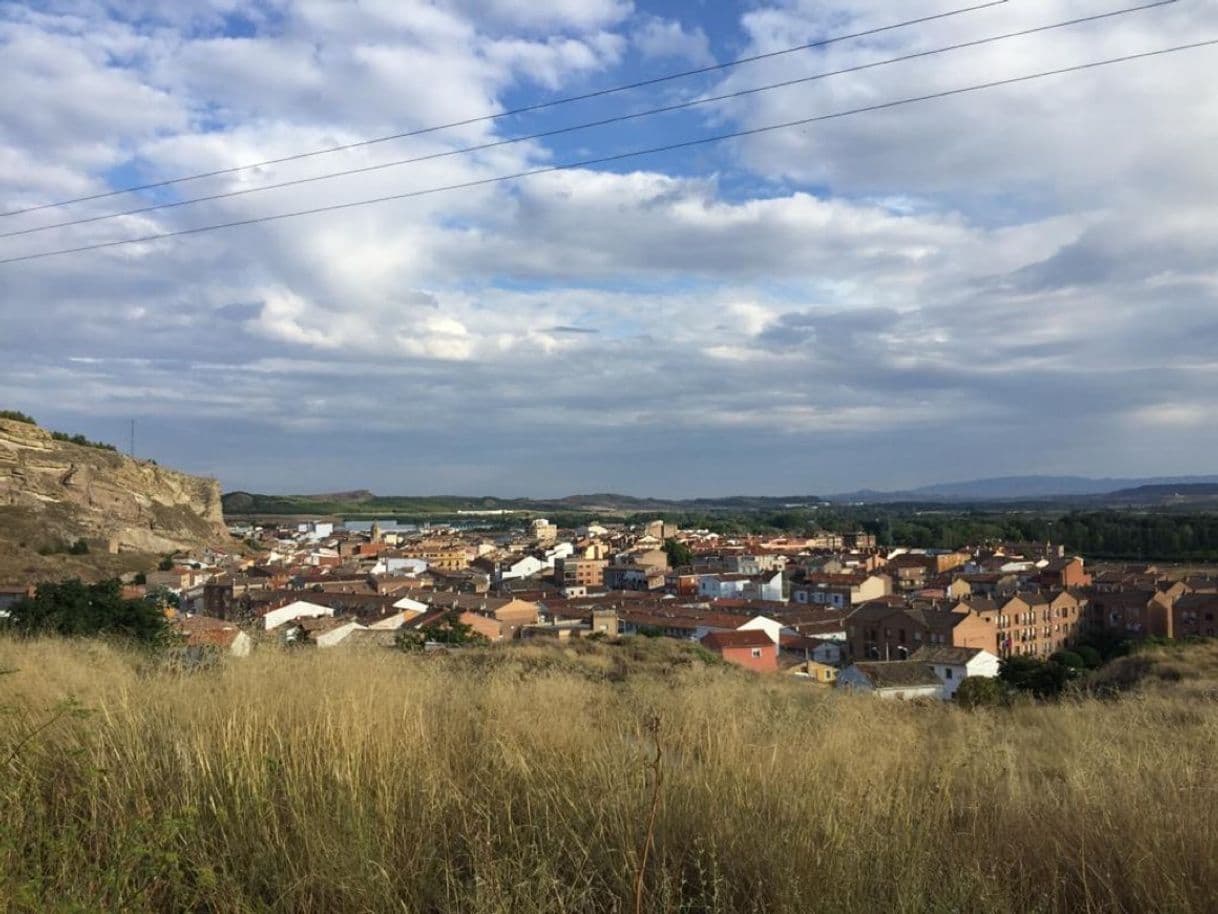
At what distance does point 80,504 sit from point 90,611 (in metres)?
62.7

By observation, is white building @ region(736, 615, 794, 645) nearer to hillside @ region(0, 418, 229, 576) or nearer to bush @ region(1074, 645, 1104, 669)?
bush @ region(1074, 645, 1104, 669)

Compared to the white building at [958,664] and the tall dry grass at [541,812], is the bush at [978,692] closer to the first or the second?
the white building at [958,664]

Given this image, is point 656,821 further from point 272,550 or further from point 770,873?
point 272,550

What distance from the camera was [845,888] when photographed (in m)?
2.47

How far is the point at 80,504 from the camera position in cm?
7119

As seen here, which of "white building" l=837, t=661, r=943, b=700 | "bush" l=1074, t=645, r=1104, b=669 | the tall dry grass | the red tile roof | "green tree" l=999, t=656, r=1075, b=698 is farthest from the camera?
"bush" l=1074, t=645, r=1104, b=669

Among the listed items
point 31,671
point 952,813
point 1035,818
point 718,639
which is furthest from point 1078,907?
point 718,639

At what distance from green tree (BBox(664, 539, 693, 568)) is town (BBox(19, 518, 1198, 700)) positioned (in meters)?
5.04

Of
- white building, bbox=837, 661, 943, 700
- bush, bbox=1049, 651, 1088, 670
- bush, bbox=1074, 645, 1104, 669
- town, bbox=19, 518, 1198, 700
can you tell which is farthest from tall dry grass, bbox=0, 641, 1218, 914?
bush, bbox=1074, 645, 1104, 669

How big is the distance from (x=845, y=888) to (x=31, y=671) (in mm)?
5316

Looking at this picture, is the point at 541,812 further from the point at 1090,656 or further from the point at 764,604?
the point at 764,604

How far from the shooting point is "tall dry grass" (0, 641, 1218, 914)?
8.52ft

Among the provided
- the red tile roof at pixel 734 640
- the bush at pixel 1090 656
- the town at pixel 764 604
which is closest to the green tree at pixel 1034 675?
the town at pixel 764 604

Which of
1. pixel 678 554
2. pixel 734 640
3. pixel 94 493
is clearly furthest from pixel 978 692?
pixel 678 554
